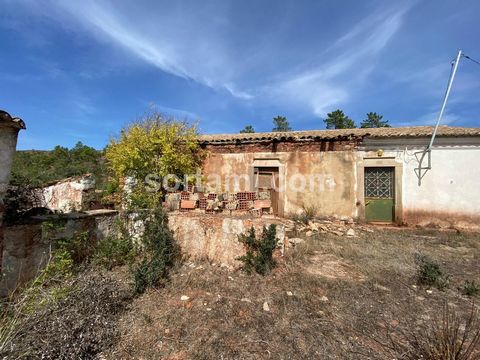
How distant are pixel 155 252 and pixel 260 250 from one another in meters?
1.88

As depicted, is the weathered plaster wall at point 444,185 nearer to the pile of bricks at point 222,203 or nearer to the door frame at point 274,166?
the door frame at point 274,166

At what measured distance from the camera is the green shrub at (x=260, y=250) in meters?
4.52

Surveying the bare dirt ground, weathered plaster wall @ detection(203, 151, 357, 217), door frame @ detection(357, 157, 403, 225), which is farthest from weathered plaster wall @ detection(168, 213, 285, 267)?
door frame @ detection(357, 157, 403, 225)

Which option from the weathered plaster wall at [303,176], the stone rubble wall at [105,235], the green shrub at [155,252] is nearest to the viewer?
the stone rubble wall at [105,235]

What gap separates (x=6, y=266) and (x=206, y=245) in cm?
298

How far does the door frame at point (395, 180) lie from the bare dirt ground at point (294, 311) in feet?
13.4

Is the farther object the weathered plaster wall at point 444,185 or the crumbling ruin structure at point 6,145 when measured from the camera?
the weathered plaster wall at point 444,185

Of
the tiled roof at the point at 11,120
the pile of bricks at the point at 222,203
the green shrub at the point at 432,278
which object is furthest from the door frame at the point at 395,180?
the tiled roof at the point at 11,120

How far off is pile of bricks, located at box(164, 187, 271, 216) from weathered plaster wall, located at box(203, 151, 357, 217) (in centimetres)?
482

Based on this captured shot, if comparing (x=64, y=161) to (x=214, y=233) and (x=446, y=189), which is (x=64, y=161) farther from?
(x=446, y=189)

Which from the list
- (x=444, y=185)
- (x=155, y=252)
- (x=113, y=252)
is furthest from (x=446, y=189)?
(x=113, y=252)

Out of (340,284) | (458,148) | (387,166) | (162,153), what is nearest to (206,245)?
(340,284)

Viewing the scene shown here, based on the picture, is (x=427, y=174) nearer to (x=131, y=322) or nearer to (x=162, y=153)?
(x=162, y=153)

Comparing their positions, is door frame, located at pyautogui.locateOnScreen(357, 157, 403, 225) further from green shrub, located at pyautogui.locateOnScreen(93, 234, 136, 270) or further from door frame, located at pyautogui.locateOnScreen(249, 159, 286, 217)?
green shrub, located at pyautogui.locateOnScreen(93, 234, 136, 270)
